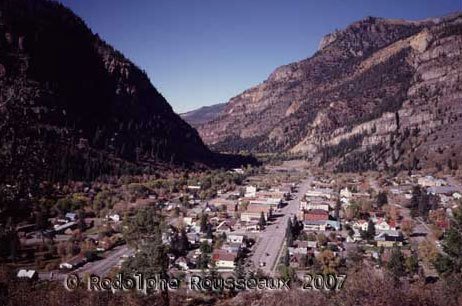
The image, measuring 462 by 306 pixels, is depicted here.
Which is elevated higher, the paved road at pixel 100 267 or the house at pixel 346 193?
the house at pixel 346 193

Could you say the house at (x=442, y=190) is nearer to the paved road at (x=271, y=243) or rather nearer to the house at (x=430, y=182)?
the house at (x=430, y=182)

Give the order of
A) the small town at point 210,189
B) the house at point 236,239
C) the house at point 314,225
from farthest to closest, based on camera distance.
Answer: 1. the house at point 314,225
2. the house at point 236,239
3. the small town at point 210,189

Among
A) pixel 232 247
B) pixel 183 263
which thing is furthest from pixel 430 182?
pixel 183 263

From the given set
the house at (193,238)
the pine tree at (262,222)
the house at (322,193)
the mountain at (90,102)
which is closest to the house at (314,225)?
the pine tree at (262,222)

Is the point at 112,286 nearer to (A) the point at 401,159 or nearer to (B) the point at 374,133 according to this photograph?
(A) the point at 401,159

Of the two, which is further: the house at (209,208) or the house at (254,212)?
the house at (209,208)

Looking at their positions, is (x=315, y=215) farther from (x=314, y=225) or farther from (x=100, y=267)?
(x=100, y=267)

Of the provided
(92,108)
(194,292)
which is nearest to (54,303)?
(194,292)
